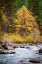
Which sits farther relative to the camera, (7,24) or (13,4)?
(13,4)

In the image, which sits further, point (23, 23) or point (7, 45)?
point (23, 23)

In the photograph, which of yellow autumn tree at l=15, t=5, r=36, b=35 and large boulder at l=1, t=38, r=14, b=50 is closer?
large boulder at l=1, t=38, r=14, b=50

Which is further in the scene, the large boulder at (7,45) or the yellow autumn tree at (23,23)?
the yellow autumn tree at (23,23)

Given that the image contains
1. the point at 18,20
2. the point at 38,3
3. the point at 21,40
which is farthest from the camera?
the point at 38,3

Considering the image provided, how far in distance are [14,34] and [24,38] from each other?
2.34 metres

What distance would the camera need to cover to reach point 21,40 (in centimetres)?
5362

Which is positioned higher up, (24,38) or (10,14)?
(10,14)

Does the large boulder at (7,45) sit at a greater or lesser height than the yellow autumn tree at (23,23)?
lesser

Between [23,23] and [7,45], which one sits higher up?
[23,23]

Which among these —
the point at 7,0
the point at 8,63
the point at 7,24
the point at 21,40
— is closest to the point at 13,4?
the point at 7,0

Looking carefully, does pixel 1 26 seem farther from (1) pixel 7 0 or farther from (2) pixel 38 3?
(2) pixel 38 3

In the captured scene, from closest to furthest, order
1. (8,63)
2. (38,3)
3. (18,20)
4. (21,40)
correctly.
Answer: (8,63) < (21,40) < (18,20) < (38,3)

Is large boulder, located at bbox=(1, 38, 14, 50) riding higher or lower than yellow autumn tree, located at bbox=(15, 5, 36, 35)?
lower

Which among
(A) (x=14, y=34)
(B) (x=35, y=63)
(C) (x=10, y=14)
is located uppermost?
(C) (x=10, y=14)
